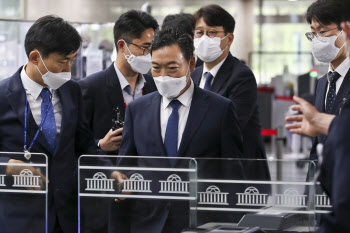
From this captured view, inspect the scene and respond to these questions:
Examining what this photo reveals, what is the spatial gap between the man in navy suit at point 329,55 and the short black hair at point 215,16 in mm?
801

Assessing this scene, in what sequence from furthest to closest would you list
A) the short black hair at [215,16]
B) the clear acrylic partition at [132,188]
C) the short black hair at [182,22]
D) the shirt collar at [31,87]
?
the short black hair at [182,22]
the short black hair at [215,16]
the shirt collar at [31,87]
the clear acrylic partition at [132,188]

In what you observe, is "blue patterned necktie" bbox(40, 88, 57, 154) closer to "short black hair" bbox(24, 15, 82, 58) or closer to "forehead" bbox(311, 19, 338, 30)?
"short black hair" bbox(24, 15, 82, 58)

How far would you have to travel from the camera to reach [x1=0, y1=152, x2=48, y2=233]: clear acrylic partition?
2992 millimetres

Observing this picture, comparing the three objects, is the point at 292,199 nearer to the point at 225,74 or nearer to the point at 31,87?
the point at 31,87

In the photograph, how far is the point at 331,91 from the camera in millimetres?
3801

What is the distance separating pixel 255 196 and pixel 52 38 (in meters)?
1.29

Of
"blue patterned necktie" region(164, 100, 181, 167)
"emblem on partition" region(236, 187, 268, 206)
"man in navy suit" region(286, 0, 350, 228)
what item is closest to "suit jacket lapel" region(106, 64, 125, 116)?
"blue patterned necktie" region(164, 100, 181, 167)

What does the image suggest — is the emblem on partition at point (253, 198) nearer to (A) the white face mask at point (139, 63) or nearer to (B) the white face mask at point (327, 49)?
(B) the white face mask at point (327, 49)

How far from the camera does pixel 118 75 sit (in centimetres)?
422

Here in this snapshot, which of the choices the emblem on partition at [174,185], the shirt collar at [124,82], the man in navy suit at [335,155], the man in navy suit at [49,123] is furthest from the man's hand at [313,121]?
the shirt collar at [124,82]

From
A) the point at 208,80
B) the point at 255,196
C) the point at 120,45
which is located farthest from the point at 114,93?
the point at 255,196

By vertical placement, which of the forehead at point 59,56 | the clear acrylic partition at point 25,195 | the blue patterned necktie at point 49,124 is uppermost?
the forehead at point 59,56

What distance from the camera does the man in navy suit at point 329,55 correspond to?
3.72 m

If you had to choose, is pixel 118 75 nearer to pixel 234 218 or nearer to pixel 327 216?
pixel 234 218
